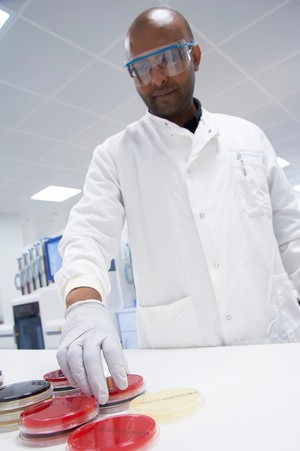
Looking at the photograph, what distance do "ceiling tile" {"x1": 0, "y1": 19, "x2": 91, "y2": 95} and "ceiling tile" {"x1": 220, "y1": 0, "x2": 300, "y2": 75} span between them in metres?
1.30

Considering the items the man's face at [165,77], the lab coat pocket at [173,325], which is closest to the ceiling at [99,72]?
the man's face at [165,77]

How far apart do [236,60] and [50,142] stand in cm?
229

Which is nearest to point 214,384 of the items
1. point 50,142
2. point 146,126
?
point 146,126

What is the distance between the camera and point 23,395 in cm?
59

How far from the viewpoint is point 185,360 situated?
32.1 inches

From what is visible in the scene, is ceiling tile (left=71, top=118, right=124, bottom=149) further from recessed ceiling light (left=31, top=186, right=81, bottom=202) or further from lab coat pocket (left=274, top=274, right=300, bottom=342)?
lab coat pocket (left=274, top=274, right=300, bottom=342)

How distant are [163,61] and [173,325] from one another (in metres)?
0.85

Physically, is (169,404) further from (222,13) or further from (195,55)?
(222,13)

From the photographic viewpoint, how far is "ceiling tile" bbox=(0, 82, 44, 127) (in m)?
3.17

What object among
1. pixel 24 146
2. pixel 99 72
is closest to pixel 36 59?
pixel 99 72

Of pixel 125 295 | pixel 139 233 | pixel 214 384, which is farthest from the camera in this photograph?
pixel 125 295

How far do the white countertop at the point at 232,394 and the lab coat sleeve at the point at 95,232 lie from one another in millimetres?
239

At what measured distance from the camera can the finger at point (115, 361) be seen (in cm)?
62

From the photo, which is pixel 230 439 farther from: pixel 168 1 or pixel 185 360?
pixel 168 1
